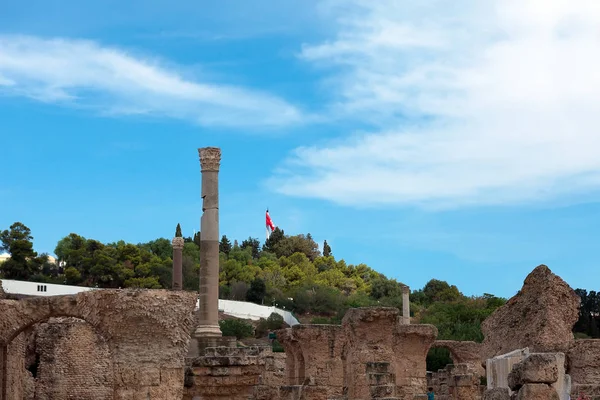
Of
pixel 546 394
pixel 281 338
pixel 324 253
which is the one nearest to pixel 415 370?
pixel 281 338

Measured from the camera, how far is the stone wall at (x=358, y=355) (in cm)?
1778

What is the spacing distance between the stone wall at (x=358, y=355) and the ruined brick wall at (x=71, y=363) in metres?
3.81

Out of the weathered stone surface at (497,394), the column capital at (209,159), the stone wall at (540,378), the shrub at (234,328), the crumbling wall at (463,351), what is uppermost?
the column capital at (209,159)

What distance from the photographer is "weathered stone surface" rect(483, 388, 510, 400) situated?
8.24 metres

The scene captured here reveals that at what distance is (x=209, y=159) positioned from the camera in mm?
25672

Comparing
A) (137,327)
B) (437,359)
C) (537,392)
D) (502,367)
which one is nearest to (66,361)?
(137,327)

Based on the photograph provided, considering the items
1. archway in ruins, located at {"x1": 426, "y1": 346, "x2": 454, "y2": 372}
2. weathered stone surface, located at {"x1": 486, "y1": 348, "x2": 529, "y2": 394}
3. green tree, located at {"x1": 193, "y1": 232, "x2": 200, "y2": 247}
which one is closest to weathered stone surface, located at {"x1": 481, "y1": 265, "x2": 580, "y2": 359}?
weathered stone surface, located at {"x1": 486, "y1": 348, "x2": 529, "y2": 394}

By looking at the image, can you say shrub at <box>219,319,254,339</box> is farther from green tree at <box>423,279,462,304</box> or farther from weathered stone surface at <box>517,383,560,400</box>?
weathered stone surface at <box>517,383,560,400</box>

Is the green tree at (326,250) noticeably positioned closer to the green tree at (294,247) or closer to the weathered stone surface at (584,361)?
the green tree at (294,247)

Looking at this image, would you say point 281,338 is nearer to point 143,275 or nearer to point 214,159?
point 214,159

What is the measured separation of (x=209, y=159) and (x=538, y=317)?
16.5m

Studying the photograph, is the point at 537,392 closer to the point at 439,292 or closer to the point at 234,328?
the point at 234,328

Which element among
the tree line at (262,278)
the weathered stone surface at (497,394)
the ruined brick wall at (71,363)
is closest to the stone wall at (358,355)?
the ruined brick wall at (71,363)

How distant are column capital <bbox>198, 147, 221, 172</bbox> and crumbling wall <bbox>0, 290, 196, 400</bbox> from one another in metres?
13.6
